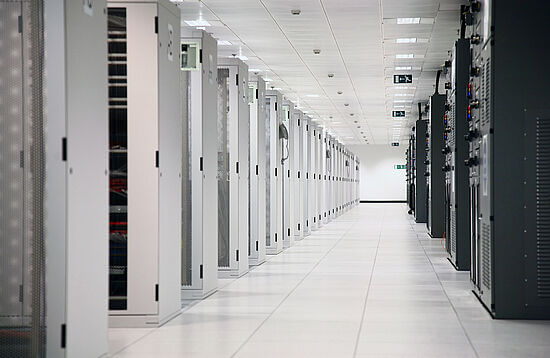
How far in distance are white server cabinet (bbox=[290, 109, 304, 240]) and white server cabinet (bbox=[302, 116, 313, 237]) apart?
0.42m

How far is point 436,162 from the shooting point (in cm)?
1497

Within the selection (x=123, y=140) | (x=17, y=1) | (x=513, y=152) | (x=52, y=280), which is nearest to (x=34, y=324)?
(x=52, y=280)

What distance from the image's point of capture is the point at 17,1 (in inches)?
169

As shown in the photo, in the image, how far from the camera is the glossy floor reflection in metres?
5.07

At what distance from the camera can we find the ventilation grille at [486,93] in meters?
6.33

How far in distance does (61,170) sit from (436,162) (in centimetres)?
1168

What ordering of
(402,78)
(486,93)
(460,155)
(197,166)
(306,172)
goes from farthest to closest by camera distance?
(402,78) < (306,172) < (460,155) < (197,166) < (486,93)

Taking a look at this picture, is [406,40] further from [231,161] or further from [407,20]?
[231,161]

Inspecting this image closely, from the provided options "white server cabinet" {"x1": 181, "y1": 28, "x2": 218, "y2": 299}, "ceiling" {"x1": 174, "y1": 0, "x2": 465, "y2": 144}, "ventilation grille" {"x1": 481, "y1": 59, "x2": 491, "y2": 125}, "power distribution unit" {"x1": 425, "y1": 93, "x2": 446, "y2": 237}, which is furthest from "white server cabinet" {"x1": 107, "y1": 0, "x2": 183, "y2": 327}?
"power distribution unit" {"x1": 425, "y1": 93, "x2": 446, "y2": 237}

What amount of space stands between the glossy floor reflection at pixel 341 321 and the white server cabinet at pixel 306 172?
586cm

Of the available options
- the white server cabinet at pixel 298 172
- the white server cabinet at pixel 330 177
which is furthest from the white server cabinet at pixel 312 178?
the white server cabinet at pixel 330 177

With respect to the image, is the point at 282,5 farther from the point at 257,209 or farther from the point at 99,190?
the point at 99,190

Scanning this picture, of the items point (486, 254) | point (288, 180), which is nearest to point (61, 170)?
point (486, 254)

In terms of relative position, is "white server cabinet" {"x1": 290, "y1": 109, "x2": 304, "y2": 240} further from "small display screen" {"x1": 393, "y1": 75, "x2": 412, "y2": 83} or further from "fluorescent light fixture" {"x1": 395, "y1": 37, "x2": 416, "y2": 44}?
"small display screen" {"x1": 393, "y1": 75, "x2": 412, "y2": 83}
